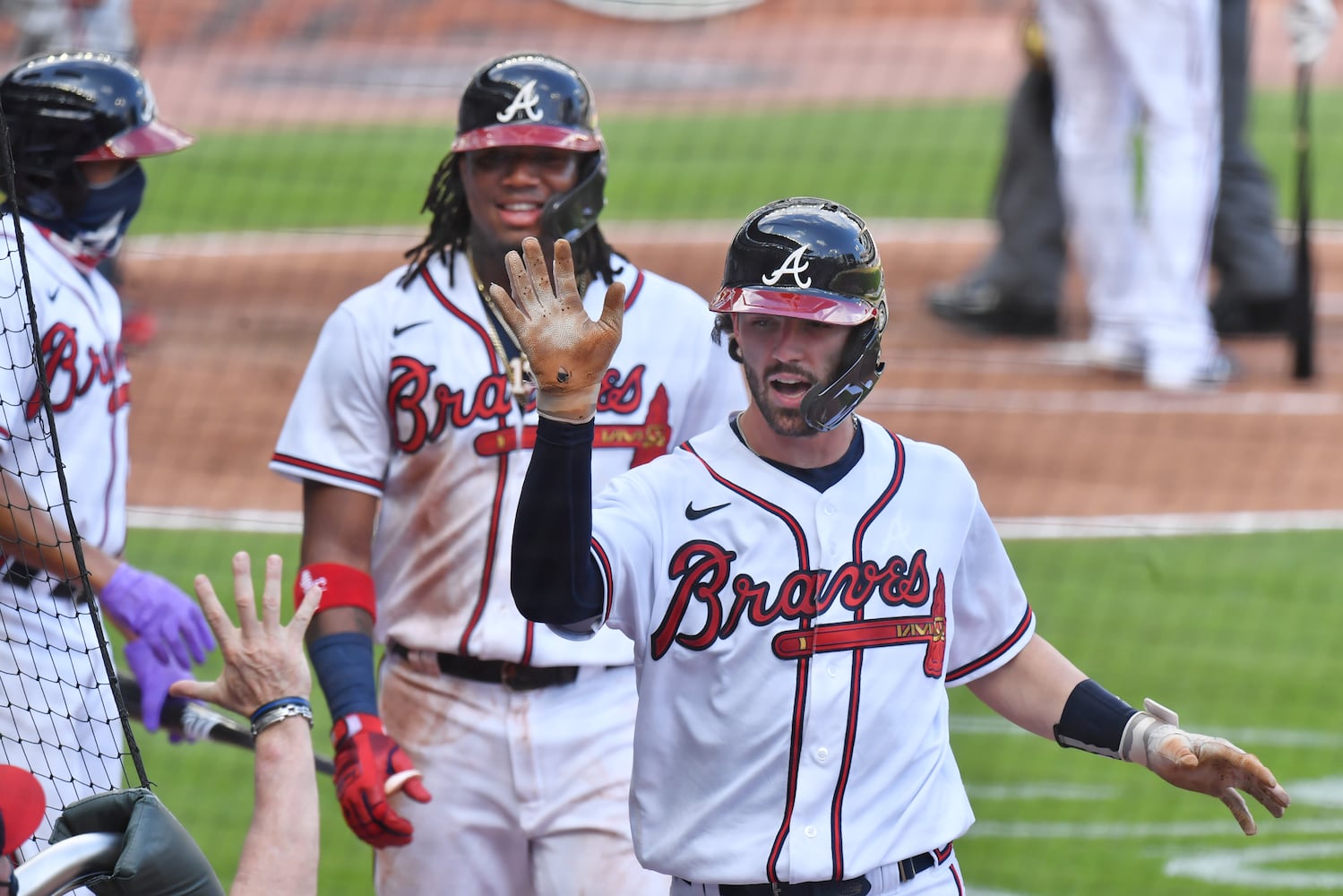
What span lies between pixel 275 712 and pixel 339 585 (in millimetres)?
799

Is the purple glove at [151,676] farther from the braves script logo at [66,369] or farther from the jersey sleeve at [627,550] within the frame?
the jersey sleeve at [627,550]

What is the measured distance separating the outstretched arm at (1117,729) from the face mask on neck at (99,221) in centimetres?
199

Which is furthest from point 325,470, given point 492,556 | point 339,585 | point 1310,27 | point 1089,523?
point 1310,27

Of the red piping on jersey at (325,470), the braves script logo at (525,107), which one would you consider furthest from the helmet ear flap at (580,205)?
the red piping on jersey at (325,470)

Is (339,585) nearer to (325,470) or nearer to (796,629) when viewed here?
(325,470)

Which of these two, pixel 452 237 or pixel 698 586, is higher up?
pixel 452 237

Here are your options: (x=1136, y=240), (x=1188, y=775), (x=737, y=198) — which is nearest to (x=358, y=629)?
(x=1188, y=775)

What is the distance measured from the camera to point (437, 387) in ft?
11.7

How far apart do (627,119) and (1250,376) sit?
11082mm

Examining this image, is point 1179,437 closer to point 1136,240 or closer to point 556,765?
point 1136,240

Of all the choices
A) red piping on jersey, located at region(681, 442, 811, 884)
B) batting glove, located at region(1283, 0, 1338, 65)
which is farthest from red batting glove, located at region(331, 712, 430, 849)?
batting glove, located at region(1283, 0, 1338, 65)

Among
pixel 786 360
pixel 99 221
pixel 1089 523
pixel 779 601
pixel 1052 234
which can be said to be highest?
pixel 786 360

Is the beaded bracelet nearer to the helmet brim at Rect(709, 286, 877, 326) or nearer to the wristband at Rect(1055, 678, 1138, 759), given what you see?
the helmet brim at Rect(709, 286, 877, 326)

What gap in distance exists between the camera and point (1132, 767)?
5.88 m
